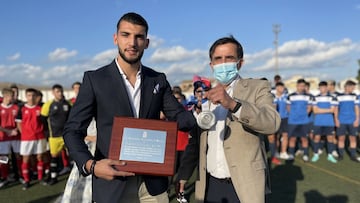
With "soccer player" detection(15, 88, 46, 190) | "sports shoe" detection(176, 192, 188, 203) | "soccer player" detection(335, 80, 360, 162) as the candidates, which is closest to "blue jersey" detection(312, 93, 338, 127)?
"soccer player" detection(335, 80, 360, 162)

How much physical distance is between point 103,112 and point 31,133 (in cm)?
606

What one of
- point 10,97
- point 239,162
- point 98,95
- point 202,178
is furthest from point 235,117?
point 10,97

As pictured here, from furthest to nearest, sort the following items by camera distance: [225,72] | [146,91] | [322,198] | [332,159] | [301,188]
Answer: [332,159]
[301,188]
[322,198]
[225,72]
[146,91]

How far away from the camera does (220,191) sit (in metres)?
2.67

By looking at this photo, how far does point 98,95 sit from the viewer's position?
2.02 metres

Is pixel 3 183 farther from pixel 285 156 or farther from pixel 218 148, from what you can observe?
pixel 285 156

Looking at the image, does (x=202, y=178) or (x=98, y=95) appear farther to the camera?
(x=202, y=178)

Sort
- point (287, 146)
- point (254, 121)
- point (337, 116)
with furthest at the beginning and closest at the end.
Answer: point (287, 146) < point (337, 116) < point (254, 121)

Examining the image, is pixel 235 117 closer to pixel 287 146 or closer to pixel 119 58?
pixel 119 58

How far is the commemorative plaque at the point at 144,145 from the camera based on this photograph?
1.82 m

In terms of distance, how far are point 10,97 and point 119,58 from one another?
6.34 metres

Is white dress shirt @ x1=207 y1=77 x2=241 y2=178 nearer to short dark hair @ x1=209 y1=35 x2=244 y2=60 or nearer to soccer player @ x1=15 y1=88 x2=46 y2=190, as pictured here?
short dark hair @ x1=209 y1=35 x2=244 y2=60

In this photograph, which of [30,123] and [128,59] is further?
[30,123]

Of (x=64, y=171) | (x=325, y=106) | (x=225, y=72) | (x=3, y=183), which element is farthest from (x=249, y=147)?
(x=325, y=106)
